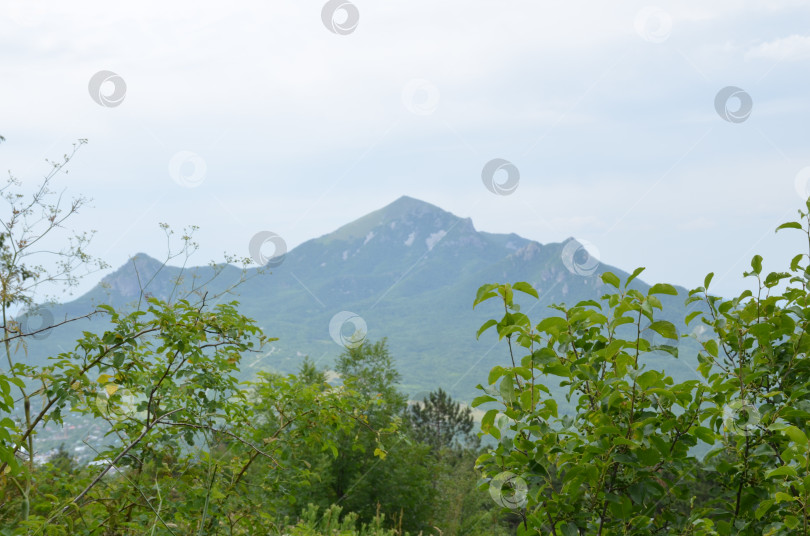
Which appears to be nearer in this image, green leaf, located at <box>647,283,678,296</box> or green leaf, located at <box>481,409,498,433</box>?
green leaf, located at <box>647,283,678,296</box>

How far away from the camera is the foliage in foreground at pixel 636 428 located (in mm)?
1678

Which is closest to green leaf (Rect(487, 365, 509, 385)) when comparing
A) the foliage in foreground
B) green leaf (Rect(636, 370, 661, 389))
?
the foliage in foreground

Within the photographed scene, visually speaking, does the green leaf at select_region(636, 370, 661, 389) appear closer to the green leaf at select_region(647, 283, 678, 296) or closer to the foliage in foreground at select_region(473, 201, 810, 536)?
the foliage in foreground at select_region(473, 201, 810, 536)

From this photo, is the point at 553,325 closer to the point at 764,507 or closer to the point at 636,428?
the point at 636,428

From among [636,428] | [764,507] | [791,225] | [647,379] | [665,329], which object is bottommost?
[764,507]

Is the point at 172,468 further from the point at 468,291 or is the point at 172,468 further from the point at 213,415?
the point at 468,291

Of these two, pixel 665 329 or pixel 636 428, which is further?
pixel 665 329

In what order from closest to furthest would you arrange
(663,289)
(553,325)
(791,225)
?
(663,289) < (553,325) < (791,225)

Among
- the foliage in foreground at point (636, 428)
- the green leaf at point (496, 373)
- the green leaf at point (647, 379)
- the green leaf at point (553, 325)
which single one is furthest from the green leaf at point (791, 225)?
the green leaf at point (496, 373)

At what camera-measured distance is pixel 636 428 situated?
167cm

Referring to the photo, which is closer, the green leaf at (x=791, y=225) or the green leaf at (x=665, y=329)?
the green leaf at (x=665, y=329)

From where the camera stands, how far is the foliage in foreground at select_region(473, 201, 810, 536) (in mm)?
1678

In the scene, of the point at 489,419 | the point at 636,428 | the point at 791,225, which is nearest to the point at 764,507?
the point at 636,428

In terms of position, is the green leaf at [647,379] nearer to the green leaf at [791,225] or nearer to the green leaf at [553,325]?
the green leaf at [553,325]
